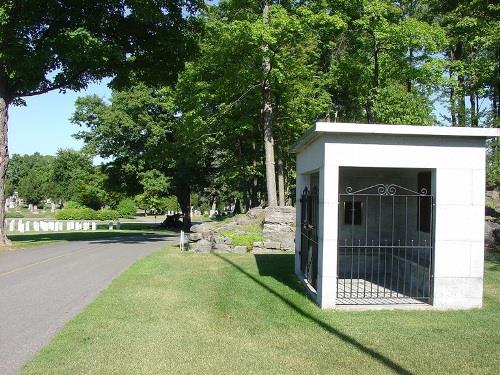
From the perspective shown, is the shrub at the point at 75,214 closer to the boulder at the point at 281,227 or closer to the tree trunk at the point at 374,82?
the tree trunk at the point at 374,82

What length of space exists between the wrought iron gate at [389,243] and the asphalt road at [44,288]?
198 inches

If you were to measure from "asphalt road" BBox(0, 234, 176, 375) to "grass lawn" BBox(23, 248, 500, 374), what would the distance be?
0.34 meters

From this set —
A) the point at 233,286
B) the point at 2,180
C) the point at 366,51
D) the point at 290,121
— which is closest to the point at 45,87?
the point at 2,180

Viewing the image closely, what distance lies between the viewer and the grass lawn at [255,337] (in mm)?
5797

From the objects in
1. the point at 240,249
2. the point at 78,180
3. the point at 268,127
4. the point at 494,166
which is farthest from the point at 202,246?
the point at 78,180

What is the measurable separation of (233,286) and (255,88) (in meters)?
17.6

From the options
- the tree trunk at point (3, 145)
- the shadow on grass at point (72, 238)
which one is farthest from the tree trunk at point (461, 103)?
the tree trunk at point (3, 145)

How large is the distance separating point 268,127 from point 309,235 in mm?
14097

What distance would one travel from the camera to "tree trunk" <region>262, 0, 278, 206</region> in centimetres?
2395

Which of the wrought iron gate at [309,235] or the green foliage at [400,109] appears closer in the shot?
the wrought iron gate at [309,235]

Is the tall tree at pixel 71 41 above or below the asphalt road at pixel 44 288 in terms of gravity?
above

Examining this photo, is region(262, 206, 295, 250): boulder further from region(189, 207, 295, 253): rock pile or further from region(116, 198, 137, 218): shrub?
region(116, 198, 137, 218): shrub

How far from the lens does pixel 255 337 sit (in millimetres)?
6984

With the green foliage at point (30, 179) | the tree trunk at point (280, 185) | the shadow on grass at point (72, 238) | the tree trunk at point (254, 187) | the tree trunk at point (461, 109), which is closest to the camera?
the shadow on grass at point (72, 238)
